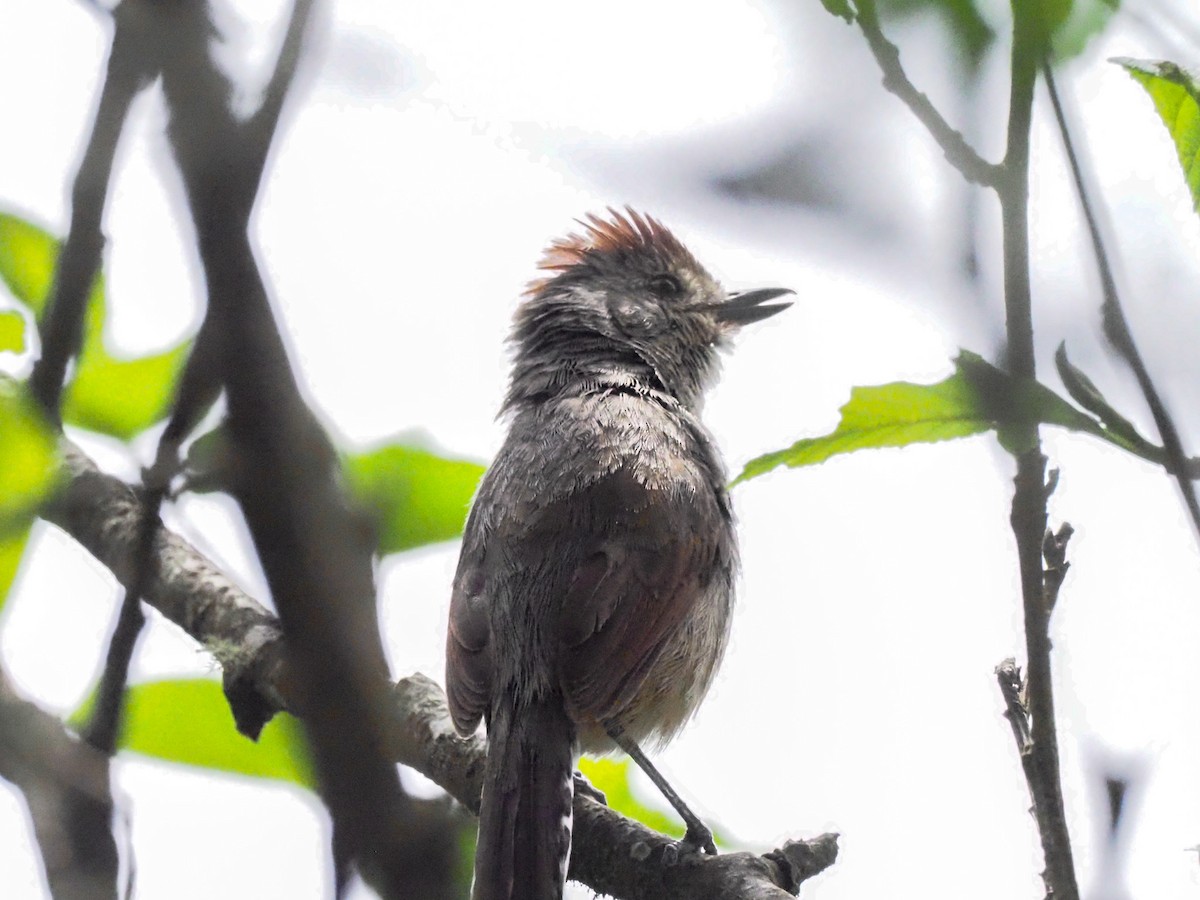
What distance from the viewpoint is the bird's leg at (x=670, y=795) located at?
3931 millimetres

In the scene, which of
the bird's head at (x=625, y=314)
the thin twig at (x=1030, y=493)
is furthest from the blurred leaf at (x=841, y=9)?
the bird's head at (x=625, y=314)

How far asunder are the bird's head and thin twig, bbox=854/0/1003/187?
4.30 metres

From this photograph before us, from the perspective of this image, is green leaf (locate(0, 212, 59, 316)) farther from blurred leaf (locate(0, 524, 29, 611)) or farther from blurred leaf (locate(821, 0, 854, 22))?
blurred leaf (locate(821, 0, 854, 22))

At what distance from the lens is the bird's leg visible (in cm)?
393

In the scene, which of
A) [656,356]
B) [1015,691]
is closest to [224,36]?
[1015,691]

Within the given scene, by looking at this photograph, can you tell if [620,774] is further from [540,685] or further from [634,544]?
[634,544]

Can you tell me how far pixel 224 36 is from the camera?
2.03 meters

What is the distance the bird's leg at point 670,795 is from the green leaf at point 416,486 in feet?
3.85

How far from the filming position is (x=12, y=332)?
135 inches

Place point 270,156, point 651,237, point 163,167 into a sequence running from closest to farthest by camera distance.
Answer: point 163,167, point 270,156, point 651,237

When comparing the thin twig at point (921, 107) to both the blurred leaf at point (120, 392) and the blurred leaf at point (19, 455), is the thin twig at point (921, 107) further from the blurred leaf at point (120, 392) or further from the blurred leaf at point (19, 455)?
the blurred leaf at point (120, 392)

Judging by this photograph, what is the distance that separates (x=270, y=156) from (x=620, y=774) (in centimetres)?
304

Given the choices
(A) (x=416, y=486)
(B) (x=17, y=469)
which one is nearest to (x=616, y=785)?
(A) (x=416, y=486)

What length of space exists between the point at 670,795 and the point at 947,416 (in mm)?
2650
